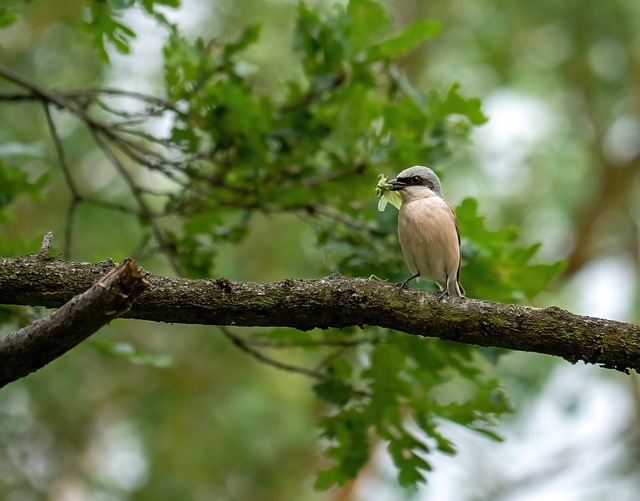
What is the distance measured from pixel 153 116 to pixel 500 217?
23.4ft

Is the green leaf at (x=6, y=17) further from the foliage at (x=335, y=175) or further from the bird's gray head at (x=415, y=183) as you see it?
the bird's gray head at (x=415, y=183)

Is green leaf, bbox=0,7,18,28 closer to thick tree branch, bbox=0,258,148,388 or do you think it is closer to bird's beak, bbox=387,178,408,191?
bird's beak, bbox=387,178,408,191

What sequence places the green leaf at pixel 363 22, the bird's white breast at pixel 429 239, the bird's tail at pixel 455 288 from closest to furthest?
the bird's white breast at pixel 429 239 → the bird's tail at pixel 455 288 → the green leaf at pixel 363 22

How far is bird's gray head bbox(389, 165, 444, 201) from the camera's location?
518cm

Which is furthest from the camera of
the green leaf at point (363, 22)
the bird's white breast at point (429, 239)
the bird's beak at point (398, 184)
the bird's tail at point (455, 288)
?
the green leaf at point (363, 22)

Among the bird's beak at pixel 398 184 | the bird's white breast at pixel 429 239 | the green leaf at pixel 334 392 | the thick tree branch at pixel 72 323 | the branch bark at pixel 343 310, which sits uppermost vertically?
the bird's beak at pixel 398 184

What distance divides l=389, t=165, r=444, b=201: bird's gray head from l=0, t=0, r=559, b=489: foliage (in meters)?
0.07

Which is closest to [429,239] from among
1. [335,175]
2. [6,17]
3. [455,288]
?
[455,288]

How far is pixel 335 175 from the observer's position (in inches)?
213

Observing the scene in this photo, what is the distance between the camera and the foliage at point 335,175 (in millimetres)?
4859

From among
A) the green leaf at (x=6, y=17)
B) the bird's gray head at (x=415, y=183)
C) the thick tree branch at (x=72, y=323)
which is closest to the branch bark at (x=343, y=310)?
the thick tree branch at (x=72, y=323)

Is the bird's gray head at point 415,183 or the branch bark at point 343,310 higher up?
the bird's gray head at point 415,183

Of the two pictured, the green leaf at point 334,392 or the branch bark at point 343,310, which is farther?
the green leaf at point 334,392

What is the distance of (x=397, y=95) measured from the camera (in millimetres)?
6020
